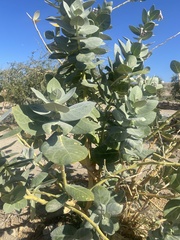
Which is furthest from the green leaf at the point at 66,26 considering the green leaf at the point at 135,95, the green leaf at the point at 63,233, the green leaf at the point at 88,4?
the green leaf at the point at 63,233

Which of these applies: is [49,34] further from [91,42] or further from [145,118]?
[145,118]

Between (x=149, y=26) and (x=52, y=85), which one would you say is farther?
(x=149, y=26)

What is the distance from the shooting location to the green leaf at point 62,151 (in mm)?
859

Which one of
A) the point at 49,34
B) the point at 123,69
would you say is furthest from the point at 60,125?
the point at 49,34

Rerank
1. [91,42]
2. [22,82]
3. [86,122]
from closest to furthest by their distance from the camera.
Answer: [86,122], [91,42], [22,82]

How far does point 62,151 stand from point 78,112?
14 centimetres

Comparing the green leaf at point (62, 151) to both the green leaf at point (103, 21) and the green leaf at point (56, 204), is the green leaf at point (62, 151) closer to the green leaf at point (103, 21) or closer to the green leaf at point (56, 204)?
the green leaf at point (56, 204)

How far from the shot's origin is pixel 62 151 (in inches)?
34.9

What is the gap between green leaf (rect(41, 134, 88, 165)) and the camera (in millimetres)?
859

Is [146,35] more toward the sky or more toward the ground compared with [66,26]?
more toward the ground

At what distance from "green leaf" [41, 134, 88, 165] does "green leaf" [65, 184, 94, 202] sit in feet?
→ 0.65

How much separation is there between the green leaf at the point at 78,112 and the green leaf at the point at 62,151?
0.08 m

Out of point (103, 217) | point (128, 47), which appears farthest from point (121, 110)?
point (103, 217)

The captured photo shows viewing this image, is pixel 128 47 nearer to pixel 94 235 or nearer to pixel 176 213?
pixel 176 213
